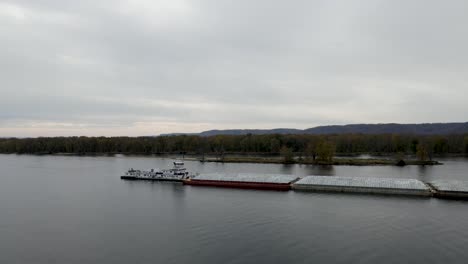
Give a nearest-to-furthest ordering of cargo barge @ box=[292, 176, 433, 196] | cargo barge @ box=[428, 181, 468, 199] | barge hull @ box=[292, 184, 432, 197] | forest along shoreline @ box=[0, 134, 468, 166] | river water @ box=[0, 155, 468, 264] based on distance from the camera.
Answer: river water @ box=[0, 155, 468, 264] < cargo barge @ box=[428, 181, 468, 199] < barge hull @ box=[292, 184, 432, 197] < cargo barge @ box=[292, 176, 433, 196] < forest along shoreline @ box=[0, 134, 468, 166]

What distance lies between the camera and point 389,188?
2292 centimetres

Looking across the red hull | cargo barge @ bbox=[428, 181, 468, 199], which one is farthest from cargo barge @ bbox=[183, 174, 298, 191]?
cargo barge @ bbox=[428, 181, 468, 199]

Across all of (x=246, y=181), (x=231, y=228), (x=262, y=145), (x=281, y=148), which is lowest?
(x=231, y=228)

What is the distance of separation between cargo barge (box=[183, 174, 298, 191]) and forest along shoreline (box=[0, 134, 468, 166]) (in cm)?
1975

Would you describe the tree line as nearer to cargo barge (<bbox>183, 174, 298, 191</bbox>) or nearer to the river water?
cargo barge (<bbox>183, 174, 298, 191</bbox>)

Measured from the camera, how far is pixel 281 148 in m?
65.9

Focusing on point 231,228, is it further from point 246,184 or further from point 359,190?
point 359,190

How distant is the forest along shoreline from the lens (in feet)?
160

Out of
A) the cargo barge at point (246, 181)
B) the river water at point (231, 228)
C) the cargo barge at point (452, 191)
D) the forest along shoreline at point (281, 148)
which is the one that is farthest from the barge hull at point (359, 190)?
the forest along shoreline at point (281, 148)

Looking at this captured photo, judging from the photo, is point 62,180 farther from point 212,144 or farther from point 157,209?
point 212,144

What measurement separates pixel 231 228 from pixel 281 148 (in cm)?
5130

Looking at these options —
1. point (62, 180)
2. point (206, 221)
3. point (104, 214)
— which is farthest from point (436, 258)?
point (62, 180)

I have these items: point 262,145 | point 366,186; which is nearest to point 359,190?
point 366,186

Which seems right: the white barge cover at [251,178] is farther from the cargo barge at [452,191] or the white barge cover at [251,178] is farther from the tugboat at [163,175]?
the cargo barge at [452,191]
